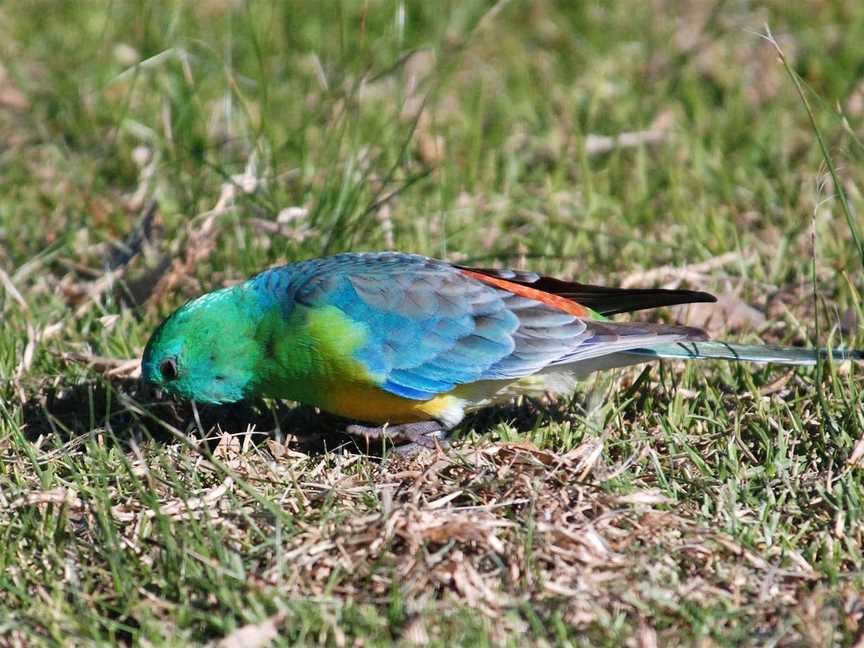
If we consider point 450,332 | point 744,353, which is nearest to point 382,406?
point 450,332

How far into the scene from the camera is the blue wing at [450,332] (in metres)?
4.91

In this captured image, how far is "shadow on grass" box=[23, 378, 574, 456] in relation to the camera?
5176mm

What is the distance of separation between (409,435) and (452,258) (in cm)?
163

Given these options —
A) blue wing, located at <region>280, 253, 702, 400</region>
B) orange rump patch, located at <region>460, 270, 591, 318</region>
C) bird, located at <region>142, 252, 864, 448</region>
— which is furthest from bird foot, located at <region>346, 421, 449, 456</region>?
orange rump patch, located at <region>460, 270, 591, 318</region>

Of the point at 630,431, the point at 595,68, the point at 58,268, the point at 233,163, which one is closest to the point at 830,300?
the point at 630,431

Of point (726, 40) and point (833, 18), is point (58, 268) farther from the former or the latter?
point (833, 18)

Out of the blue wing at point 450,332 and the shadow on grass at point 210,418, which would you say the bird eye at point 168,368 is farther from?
the blue wing at point 450,332

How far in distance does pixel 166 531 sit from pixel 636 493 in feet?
5.37

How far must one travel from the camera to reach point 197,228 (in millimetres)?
6449

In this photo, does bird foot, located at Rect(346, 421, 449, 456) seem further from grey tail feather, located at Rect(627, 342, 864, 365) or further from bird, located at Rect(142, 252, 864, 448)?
grey tail feather, located at Rect(627, 342, 864, 365)

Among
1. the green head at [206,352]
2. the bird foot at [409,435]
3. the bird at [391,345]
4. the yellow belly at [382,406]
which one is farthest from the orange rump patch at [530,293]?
the green head at [206,352]

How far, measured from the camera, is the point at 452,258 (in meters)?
6.47

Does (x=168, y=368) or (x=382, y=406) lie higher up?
(x=168, y=368)

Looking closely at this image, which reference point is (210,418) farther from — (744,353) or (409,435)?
(744,353)
